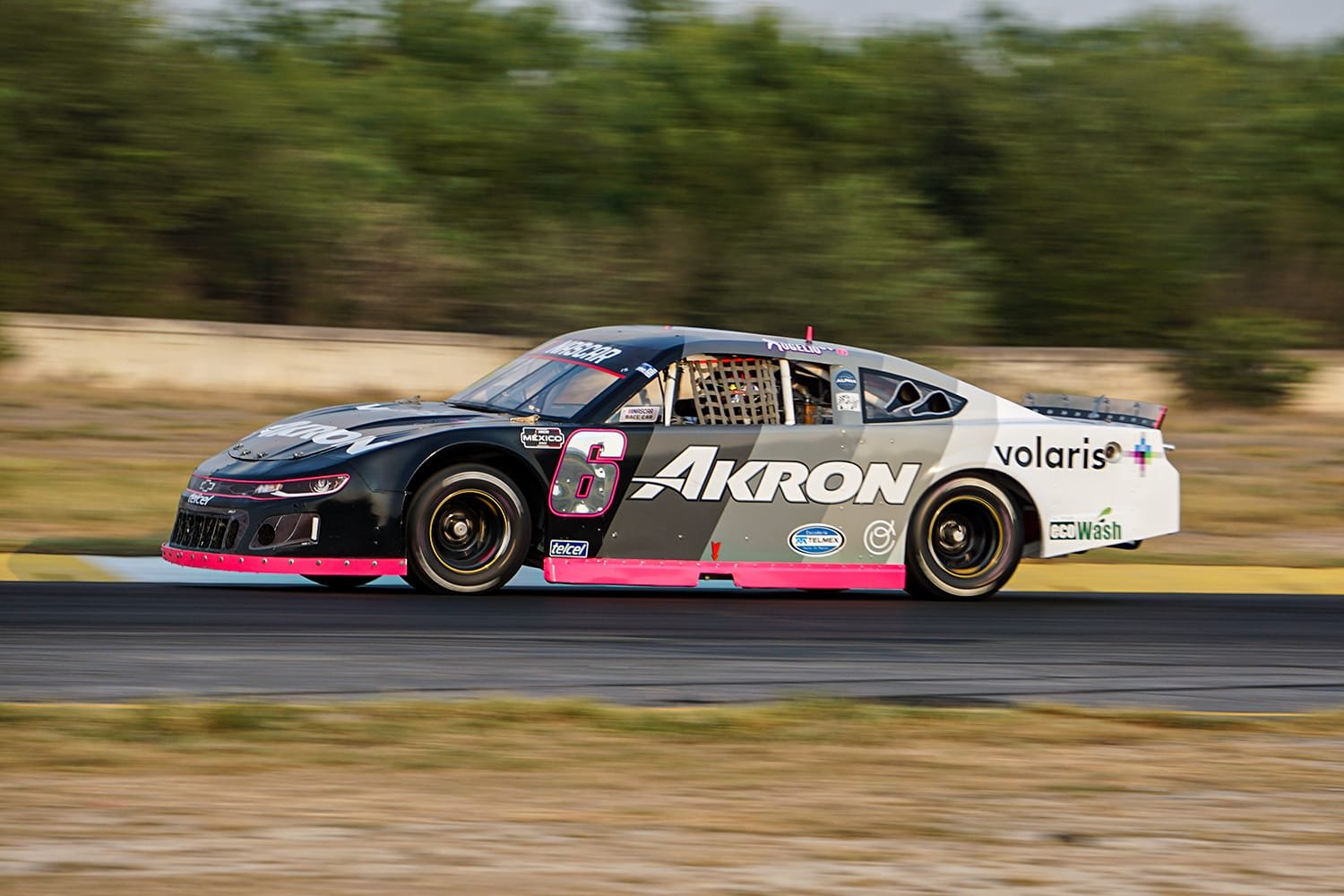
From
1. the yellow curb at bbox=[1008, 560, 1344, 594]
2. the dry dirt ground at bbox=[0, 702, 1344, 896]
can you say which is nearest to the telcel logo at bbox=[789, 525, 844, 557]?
the yellow curb at bbox=[1008, 560, 1344, 594]

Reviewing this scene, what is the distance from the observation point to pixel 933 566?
1106cm

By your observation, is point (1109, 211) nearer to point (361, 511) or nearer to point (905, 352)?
point (905, 352)

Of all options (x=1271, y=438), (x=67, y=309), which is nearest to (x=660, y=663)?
(x=1271, y=438)

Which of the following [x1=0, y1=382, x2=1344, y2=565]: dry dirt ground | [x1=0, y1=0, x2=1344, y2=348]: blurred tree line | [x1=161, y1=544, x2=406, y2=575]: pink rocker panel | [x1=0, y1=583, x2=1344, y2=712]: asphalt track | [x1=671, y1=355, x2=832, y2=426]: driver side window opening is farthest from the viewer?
[x1=0, y1=0, x2=1344, y2=348]: blurred tree line

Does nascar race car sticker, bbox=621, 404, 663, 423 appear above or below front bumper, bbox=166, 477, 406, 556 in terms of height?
above

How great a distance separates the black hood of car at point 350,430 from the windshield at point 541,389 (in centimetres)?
18

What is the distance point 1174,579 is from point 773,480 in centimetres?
375

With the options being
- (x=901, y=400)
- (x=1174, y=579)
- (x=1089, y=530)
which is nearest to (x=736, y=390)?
(x=901, y=400)

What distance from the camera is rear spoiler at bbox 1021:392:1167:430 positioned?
458 inches

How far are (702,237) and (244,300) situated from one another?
6.62m

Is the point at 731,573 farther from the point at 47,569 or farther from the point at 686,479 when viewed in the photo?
the point at 47,569

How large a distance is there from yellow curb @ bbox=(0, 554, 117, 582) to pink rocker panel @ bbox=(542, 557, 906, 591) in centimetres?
273

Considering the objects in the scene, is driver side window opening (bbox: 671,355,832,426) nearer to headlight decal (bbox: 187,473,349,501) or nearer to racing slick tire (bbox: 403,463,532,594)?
racing slick tire (bbox: 403,463,532,594)

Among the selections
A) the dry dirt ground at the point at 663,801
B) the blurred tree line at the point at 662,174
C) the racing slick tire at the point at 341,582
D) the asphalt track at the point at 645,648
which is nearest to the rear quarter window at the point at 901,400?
the asphalt track at the point at 645,648
